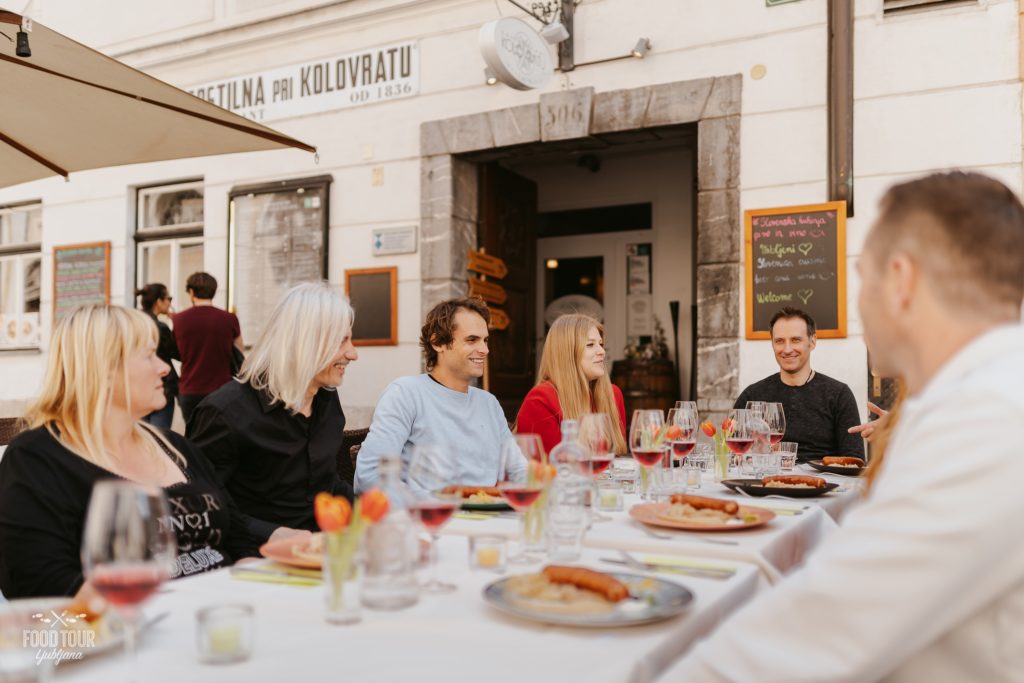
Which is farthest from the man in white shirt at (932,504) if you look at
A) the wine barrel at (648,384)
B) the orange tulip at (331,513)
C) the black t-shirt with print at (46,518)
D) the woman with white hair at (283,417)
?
the wine barrel at (648,384)

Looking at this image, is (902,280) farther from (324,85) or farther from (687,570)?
(324,85)

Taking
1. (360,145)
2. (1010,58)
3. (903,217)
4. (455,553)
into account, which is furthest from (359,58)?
(903,217)

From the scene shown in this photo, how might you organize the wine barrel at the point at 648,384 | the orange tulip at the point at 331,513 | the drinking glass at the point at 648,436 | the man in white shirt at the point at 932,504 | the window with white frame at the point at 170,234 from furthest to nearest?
the window with white frame at the point at 170,234 → the wine barrel at the point at 648,384 → the drinking glass at the point at 648,436 → the orange tulip at the point at 331,513 → the man in white shirt at the point at 932,504

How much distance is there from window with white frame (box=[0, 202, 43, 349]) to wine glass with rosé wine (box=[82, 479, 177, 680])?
8.37 meters

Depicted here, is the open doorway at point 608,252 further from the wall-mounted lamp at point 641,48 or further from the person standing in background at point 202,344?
the person standing in background at point 202,344

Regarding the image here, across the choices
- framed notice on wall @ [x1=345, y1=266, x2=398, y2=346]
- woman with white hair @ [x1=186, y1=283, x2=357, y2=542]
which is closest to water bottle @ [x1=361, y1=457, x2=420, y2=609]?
woman with white hair @ [x1=186, y1=283, x2=357, y2=542]

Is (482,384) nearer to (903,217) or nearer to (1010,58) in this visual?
(1010,58)

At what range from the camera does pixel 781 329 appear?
4.11 m

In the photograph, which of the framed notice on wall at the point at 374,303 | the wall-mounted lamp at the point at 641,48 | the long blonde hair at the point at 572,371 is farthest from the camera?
the framed notice on wall at the point at 374,303

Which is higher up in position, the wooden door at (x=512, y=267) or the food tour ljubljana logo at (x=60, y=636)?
the wooden door at (x=512, y=267)

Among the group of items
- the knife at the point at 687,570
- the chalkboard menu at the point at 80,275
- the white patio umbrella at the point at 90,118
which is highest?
the white patio umbrella at the point at 90,118

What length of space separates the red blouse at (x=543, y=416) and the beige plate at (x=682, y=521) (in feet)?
4.75

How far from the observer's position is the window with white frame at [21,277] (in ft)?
27.3

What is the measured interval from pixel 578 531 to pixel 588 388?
2169mm
